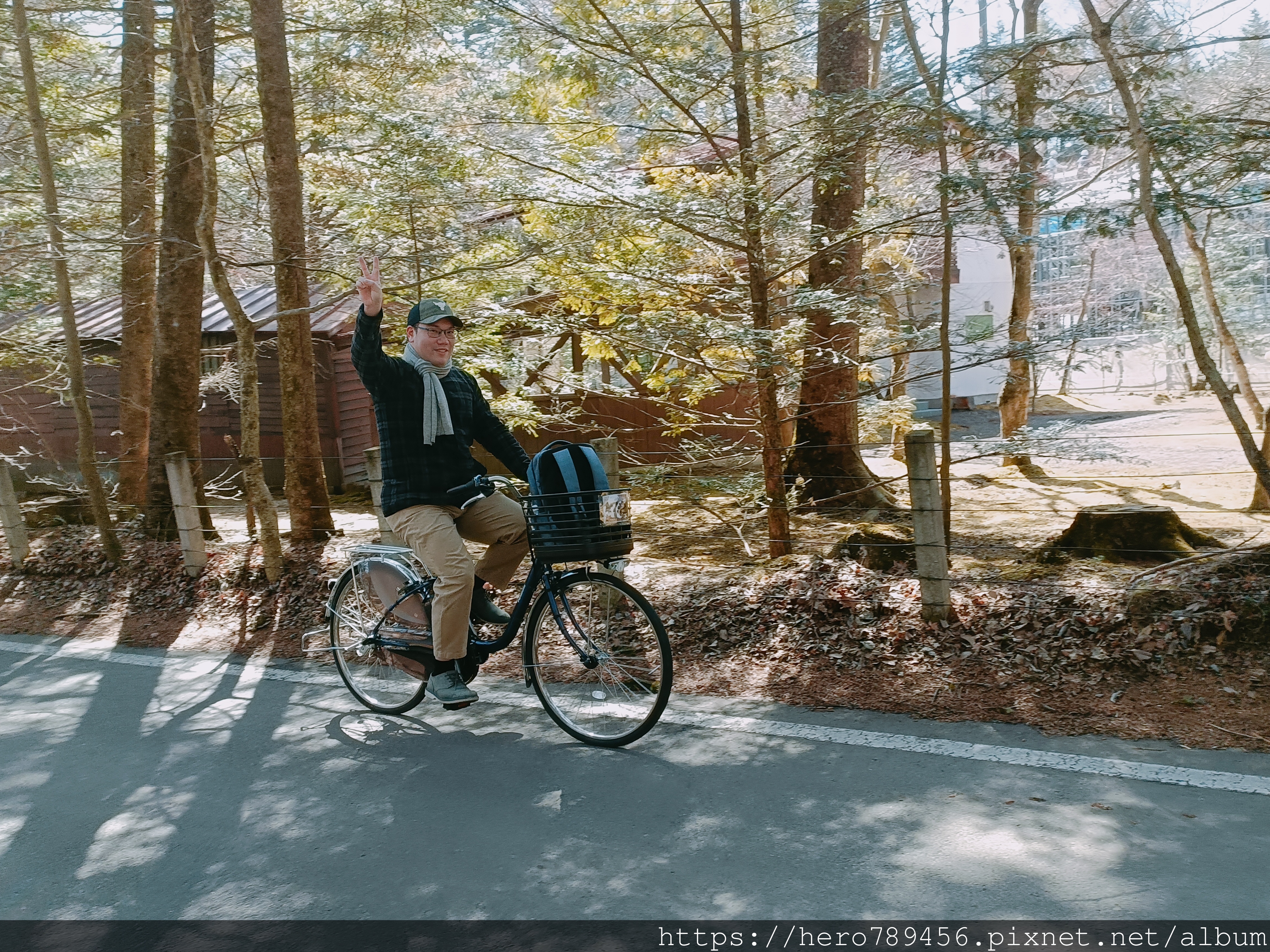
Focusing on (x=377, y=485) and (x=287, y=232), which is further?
(x=287, y=232)

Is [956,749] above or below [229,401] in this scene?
below

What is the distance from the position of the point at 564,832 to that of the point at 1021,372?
26.8 feet

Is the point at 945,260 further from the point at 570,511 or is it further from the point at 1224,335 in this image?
the point at 1224,335

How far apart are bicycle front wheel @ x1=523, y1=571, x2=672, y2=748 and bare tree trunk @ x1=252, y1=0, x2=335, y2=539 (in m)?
5.00

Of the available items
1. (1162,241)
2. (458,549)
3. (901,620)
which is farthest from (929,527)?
(458,549)

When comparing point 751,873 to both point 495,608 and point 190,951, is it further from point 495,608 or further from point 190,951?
point 495,608

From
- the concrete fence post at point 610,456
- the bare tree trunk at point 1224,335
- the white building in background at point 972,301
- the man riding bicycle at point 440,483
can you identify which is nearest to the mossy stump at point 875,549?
the concrete fence post at point 610,456

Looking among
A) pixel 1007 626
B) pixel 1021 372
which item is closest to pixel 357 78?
pixel 1021 372

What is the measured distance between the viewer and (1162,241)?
18.3 feet

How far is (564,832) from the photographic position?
411cm

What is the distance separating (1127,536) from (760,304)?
3.60 meters

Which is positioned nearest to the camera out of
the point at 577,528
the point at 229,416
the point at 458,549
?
the point at 577,528

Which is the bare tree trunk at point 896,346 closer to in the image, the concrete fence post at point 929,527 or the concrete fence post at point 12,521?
the concrete fence post at point 929,527

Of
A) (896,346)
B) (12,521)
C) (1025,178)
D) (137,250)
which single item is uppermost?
(137,250)
